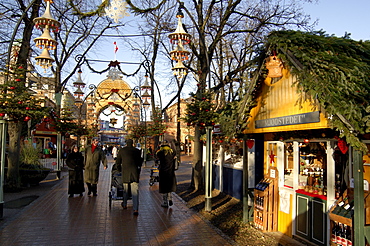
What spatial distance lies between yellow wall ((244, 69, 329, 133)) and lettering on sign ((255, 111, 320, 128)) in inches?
2.0

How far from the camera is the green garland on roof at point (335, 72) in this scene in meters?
4.06

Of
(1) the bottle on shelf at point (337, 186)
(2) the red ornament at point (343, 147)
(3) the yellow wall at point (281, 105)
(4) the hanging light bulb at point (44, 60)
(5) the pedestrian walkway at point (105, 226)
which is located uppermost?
(4) the hanging light bulb at point (44, 60)

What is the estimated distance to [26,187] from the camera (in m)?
13.2

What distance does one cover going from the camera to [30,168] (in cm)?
1348

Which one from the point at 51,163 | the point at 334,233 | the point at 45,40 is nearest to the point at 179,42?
the point at 45,40

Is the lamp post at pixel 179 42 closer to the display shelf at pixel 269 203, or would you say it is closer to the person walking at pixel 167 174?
the person walking at pixel 167 174

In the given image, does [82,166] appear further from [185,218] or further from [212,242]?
[212,242]

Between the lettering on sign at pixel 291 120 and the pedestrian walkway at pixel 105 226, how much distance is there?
2351 mm

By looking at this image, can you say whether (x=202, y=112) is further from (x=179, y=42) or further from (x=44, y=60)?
(x=44, y=60)

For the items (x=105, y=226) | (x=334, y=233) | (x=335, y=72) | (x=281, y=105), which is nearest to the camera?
(x=335, y=72)

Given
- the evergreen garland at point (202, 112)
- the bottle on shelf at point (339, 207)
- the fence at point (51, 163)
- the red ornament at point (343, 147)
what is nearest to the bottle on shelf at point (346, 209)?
the bottle on shelf at point (339, 207)

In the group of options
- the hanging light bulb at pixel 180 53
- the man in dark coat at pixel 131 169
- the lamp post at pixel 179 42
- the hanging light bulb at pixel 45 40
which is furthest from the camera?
the hanging light bulb at pixel 180 53

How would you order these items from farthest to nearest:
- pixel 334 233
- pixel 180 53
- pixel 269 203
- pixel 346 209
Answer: pixel 180 53, pixel 269 203, pixel 334 233, pixel 346 209

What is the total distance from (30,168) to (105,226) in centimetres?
813
